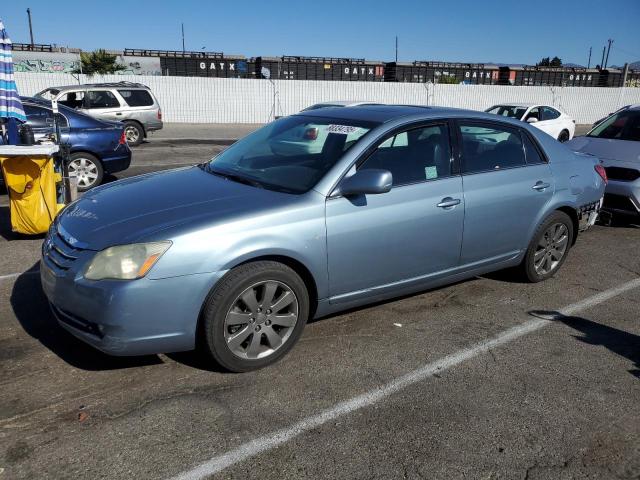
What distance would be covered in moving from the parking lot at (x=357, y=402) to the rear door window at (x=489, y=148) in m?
1.19

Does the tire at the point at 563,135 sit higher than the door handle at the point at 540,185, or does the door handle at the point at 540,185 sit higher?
the door handle at the point at 540,185

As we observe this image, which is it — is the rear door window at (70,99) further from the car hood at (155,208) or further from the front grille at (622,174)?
the front grille at (622,174)

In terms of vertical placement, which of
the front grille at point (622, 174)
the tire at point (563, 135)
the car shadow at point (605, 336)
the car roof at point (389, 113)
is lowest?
the car shadow at point (605, 336)

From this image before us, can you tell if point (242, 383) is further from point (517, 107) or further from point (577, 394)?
point (517, 107)

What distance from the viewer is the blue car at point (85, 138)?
8.73 meters

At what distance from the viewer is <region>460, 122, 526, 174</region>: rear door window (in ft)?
14.4

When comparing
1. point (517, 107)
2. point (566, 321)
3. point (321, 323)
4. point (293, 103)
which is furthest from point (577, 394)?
point (293, 103)

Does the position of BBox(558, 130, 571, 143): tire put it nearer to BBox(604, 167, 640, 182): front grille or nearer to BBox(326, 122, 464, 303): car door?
BBox(604, 167, 640, 182): front grille

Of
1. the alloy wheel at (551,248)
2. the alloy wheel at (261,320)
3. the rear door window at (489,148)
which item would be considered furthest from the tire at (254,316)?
the alloy wheel at (551,248)

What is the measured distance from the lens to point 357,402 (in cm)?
318

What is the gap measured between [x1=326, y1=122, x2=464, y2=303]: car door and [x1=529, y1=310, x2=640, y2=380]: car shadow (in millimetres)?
1020

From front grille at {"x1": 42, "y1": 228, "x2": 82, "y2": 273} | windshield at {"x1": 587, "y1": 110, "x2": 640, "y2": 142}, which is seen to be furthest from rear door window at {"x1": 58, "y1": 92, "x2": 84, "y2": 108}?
front grille at {"x1": 42, "y1": 228, "x2": 82, "y2": 273}

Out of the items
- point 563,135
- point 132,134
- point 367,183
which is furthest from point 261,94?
point 367,183

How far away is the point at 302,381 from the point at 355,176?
1.36 metres
